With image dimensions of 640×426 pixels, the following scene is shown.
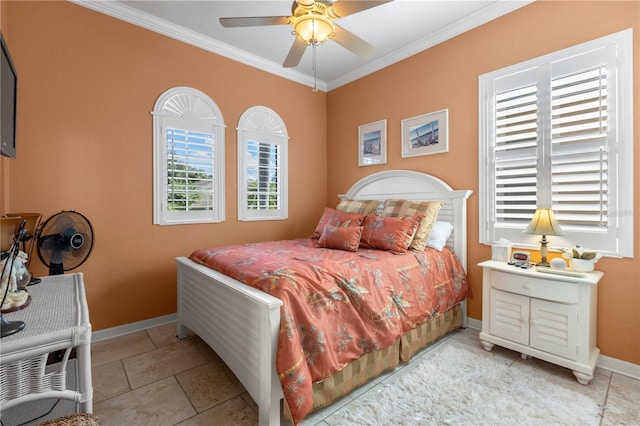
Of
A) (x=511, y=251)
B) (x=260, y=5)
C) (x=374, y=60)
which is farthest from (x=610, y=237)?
(x=260, y=5)

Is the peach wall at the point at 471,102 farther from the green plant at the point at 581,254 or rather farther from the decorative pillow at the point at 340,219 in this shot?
the decorative pillow at the point at 340,219

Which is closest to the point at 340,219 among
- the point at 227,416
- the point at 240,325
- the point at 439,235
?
the point at 439,235

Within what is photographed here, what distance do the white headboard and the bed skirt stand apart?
2.25 feet

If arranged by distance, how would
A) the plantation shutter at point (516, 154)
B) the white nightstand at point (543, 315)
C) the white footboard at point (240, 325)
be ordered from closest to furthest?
1. the white footboard at point (240, 325)
2. the white nightstand at point (543, 315)
3. the plantation shutter at point (516, 154)

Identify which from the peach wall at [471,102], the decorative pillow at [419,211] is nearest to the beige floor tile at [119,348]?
the decorative pillow at [419,211]

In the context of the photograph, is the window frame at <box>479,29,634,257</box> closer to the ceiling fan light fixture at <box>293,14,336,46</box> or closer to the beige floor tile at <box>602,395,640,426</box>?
the beige floor tile at <box>602,395,640,426</box>

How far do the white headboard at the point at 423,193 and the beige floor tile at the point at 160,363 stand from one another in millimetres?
2450

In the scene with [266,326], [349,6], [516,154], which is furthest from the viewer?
[516,154]

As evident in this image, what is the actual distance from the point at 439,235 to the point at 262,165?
7.25 feet

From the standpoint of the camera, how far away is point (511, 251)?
2.58 meters

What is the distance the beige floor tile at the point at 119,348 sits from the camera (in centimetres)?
228

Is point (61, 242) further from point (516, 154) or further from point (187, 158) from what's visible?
point (516, 154)

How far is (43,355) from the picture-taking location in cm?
102

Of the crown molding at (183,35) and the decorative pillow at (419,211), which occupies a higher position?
the crown molding at (183,35)
